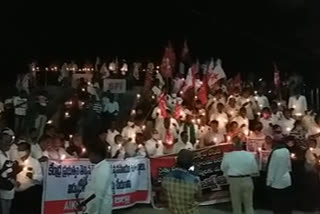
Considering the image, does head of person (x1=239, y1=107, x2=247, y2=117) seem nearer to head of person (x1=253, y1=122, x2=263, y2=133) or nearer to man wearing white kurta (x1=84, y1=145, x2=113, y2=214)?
head of person (x1=253, y1=122, x2=263, y2=133)

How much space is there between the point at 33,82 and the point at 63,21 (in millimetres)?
6284

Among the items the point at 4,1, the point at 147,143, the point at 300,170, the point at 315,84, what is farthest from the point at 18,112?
the point at 315,84

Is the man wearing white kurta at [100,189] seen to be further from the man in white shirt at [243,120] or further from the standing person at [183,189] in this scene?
the man in white shirt at [243,120]

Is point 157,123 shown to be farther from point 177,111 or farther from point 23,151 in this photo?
point 23,151

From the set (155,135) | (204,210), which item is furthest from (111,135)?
(204,210)

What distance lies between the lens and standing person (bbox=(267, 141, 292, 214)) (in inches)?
547

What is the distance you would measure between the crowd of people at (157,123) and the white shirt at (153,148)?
0.03 meters

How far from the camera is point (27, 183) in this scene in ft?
45.5

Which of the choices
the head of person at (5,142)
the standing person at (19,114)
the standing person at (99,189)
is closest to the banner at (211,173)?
the head of person at (5,142)

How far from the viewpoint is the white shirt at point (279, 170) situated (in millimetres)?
13891

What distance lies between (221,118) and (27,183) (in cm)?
657

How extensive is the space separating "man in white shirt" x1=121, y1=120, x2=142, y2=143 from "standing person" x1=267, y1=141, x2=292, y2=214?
177 inches

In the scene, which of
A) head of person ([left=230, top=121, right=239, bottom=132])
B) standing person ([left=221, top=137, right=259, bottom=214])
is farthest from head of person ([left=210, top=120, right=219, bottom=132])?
standing person ([left=221, top=137, right=259, bottom=214])

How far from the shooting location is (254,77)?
25.8 meters
